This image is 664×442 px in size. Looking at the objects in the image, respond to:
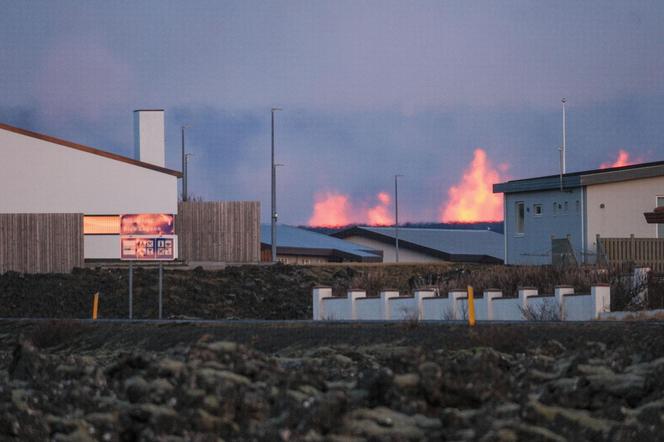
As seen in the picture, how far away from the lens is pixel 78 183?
59.6 m

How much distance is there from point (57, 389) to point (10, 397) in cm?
55

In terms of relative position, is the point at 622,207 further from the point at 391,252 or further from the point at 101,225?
the point at 391,252

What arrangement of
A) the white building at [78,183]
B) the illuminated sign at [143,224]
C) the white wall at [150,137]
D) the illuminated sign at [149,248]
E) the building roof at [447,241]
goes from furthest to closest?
the building roof at [447,241], the white wall at [150,137], the white building at [78,183], the illuminated sign at [143,224], the illuminated sign at [149,248]

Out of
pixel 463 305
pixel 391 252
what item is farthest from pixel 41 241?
pixel 391 252

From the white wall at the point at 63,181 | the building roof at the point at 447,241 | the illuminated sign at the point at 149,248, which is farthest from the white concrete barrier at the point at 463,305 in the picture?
the building roof at the point at 447,241

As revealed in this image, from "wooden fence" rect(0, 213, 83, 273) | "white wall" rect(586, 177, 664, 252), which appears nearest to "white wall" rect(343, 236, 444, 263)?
"wooden fence" rect(0, 213, 83, 273)

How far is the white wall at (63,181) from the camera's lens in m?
58.6

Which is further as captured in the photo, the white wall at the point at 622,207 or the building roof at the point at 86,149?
the building roof at the point at 86,149

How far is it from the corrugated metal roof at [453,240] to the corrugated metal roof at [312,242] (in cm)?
337

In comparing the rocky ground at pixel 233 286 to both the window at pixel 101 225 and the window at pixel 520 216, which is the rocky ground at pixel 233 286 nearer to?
the window at pixel 520 216

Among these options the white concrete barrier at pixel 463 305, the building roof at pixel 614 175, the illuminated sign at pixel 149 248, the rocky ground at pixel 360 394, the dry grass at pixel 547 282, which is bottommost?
the rocky ground at pixel 360 394

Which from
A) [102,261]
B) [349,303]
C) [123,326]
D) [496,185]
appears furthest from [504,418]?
[102,261]

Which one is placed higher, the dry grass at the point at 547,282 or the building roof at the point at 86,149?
the building roof at the point at 86,149

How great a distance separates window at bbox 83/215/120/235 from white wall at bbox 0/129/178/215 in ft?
0.93
